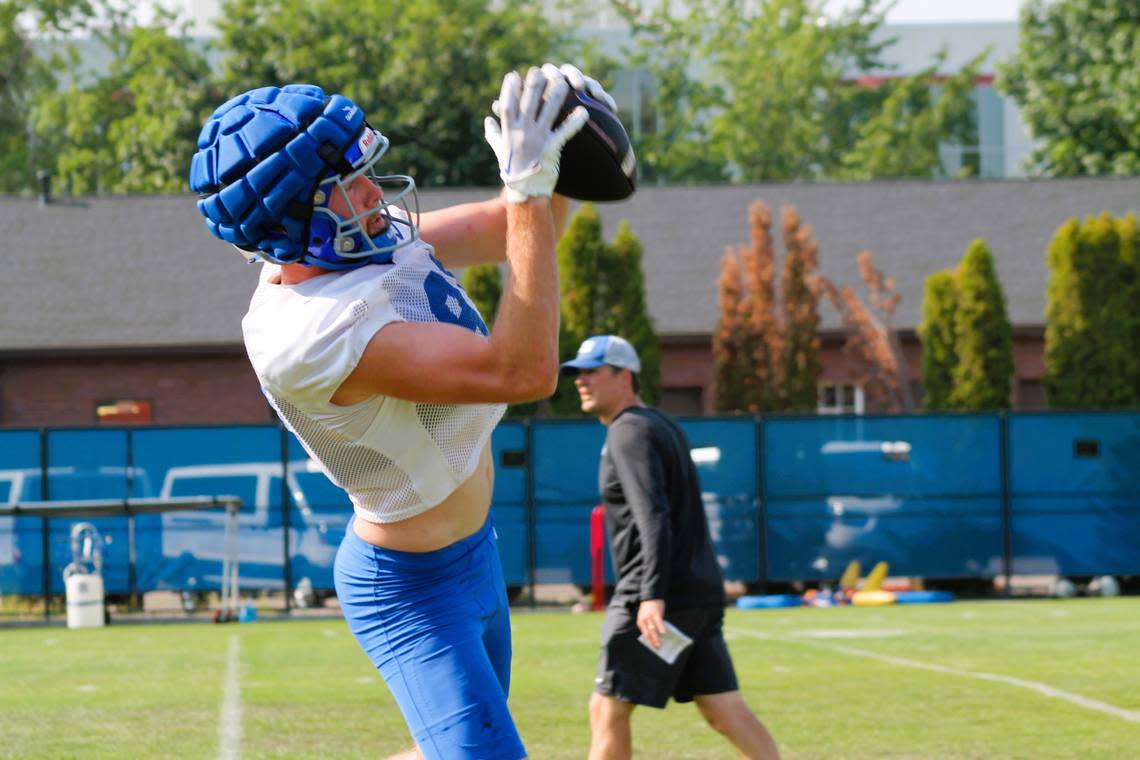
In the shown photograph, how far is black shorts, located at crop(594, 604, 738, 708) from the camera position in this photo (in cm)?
675

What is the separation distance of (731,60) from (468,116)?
19.5m

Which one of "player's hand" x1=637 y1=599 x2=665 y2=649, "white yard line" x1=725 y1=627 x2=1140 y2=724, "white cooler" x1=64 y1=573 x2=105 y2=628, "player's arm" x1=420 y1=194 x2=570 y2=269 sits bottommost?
"white cooler" x1=64 y1=573 x2=105 y2=628

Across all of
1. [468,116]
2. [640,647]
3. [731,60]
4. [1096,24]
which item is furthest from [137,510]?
[731,60]

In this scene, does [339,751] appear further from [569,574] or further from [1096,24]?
[1096,24]

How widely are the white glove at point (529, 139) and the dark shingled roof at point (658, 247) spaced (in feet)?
92.0

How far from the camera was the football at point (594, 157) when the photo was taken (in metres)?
4.01

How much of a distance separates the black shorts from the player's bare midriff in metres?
2.67

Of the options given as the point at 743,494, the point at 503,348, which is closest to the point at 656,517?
the point at 503,348

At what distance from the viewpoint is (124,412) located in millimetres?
31625

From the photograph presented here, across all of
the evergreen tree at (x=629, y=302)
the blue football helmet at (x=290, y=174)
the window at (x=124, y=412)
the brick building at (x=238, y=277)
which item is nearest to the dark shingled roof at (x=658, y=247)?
the brick building at (x=238, y=277)

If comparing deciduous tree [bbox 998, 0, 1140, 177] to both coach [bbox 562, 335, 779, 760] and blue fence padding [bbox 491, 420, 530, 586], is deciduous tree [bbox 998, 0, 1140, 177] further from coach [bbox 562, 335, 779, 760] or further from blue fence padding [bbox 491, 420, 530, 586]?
coach [bbox 562, 335, 779, 760]

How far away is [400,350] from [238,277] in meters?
30.2

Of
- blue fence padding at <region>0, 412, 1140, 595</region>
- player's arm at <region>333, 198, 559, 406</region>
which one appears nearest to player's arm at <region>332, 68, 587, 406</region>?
player's arm at <region>333, 198, 559, 406</region>

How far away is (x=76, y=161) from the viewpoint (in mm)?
54625
